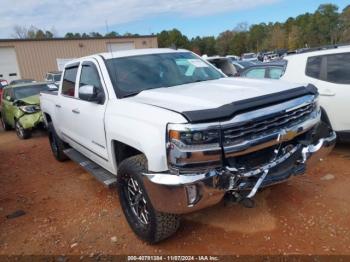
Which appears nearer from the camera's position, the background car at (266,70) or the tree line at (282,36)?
the background car at (266,70)

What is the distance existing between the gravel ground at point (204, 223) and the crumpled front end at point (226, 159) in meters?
0.67

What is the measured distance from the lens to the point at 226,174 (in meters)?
2.81

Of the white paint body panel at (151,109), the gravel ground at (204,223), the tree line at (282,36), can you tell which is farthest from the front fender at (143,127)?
the tree line at (282,36)

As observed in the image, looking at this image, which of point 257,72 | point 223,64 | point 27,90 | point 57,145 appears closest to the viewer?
point 57,145

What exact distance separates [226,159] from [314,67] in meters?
3.75

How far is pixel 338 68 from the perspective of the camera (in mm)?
5430

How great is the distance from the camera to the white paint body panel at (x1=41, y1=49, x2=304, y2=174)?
9.54ft

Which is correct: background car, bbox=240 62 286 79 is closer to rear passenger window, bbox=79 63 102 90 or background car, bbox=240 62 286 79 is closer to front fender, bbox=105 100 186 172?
rear passenger window, bbox=79 63 102 90

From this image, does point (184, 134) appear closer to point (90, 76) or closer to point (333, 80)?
point (90, 76)

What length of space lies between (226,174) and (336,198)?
2.03m

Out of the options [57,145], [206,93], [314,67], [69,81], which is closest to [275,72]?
[314,67]

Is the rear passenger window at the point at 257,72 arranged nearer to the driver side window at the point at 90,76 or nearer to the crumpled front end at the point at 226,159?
the driver side window at the point at 90,76

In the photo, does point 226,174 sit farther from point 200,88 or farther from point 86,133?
point 86,133

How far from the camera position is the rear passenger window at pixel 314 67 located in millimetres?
5685
